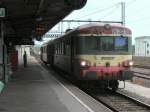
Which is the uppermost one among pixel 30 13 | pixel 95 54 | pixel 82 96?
pixel 30 13

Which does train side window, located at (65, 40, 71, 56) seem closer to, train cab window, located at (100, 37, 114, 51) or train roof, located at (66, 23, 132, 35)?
train roof, located at (66, 23, 132, 35)

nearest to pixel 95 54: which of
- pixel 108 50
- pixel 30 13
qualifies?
pixel 108 50

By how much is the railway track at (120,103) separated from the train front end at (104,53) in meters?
0.70

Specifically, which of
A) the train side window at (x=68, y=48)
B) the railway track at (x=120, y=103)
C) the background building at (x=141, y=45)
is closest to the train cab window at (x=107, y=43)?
the railway track at (x=120, y=103)

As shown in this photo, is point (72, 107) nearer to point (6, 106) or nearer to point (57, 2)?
point (6, 106)

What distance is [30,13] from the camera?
3038 cm

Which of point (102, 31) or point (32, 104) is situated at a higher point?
point (102, 31)

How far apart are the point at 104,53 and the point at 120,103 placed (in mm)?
3190

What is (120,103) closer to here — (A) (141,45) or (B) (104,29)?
(B) (104,29)

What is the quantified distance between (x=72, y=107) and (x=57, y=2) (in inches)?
433

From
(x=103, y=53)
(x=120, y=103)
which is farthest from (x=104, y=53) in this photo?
(x=120, y=103)

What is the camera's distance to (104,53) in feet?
66.9

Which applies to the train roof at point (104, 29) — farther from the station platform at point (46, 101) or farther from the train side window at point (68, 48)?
the train side window at point (68, 48)

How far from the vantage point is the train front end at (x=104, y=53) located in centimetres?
2009
